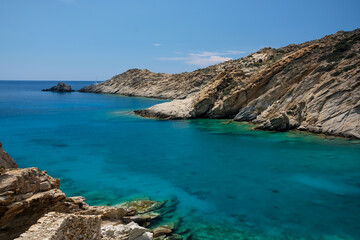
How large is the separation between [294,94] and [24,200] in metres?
35.8

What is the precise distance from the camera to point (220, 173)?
21.6 metres

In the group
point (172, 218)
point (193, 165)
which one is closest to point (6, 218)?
point (172, 218)

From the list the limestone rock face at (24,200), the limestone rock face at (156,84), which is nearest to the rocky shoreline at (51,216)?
the limestone rock face at (24,200)

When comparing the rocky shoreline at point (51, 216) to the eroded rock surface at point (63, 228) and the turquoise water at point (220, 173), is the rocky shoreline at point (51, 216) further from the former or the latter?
the turquoise water at point (220, 173)

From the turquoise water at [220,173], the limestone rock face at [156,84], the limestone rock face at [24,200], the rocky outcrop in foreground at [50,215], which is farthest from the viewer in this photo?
the limestone rock face at [156,84]

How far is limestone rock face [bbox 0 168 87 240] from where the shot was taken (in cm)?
992

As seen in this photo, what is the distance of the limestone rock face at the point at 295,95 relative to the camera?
31891 mm

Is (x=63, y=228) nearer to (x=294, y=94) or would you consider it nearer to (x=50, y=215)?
(x=50, y=215)

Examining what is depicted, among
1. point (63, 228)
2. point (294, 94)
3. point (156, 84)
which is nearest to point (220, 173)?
point (63, 228)

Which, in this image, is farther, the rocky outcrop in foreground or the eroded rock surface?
the rocky outcrop in foreground

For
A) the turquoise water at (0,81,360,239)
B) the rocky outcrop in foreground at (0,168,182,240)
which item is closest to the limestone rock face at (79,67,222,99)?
the turquoise water at (0,81,360,239)

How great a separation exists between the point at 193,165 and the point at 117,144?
11.7 metres

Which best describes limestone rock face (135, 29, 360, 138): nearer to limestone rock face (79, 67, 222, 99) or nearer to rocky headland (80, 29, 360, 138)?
rocky headland (80, 29, 360, 138)

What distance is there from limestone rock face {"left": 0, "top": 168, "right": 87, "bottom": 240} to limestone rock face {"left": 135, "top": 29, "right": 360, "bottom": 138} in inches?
1153
